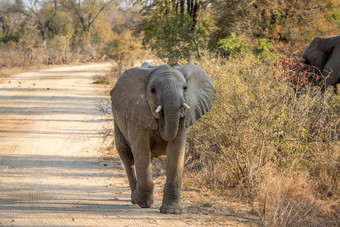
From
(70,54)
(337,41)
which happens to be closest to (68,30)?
(70,54)

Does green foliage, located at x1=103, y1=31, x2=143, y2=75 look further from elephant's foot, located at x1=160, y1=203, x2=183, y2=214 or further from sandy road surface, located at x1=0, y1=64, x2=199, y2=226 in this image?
elephant's foot, located at x1=160, y1=203, x2=183, y2=214

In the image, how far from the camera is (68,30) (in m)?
50.3

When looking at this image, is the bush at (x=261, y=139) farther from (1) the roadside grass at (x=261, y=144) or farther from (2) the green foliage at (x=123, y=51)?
(2) the green foliage at (x=123, y=51)

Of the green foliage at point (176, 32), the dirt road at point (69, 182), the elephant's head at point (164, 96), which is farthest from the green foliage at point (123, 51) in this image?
the elephant's head at point (164, 96)

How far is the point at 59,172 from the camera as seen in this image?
28.8ft

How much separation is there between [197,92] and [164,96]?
31.7 inches

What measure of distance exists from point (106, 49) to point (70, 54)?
15562 millimetres

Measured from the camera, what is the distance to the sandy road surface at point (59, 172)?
6.06m

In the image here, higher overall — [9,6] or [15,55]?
[9,6]

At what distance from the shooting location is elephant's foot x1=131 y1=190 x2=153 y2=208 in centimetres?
631

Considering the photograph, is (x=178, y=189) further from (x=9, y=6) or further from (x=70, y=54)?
(x=9, y=6)

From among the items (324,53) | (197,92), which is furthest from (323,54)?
(197,92)

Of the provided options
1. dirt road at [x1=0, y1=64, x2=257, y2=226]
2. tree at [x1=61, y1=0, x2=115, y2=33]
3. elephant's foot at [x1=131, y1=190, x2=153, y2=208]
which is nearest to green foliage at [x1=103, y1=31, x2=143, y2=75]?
dirt road at [x1=0, y1=64, x2=257, y2=226]

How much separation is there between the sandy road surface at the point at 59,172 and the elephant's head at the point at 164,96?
1200mm
